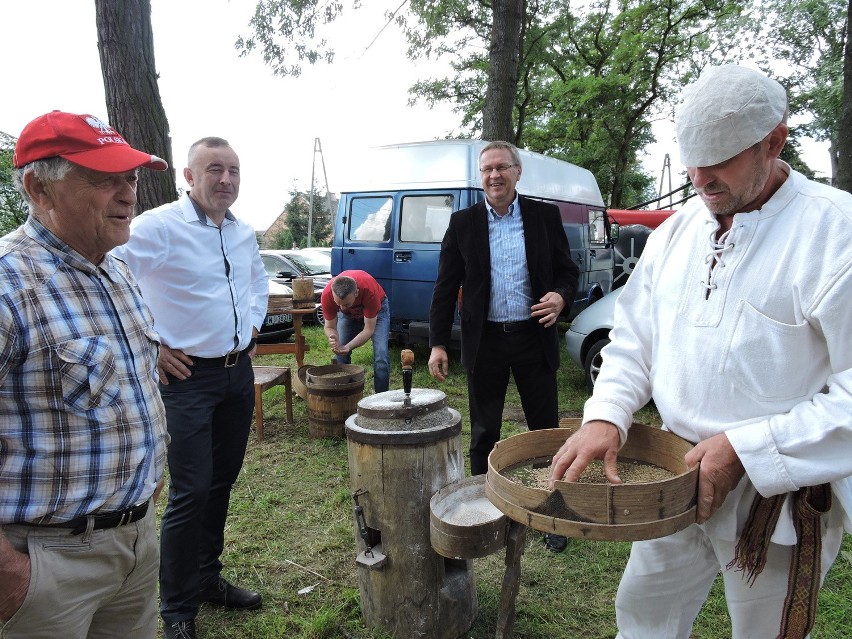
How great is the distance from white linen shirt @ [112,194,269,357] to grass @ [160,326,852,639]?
4.45 feet

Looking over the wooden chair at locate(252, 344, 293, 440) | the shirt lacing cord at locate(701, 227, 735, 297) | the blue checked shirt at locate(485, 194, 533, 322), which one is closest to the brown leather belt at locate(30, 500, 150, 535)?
the shirt lacing cord at locate(701, 227, 735, 297)

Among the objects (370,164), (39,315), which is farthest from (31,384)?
(370,164)

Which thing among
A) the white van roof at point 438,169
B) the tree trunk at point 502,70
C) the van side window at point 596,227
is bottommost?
the van side window at point 596,227

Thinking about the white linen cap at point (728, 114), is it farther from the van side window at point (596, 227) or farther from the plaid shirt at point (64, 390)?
the van side window at point (596, 227)

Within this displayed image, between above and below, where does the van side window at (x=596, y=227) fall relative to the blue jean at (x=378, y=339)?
above

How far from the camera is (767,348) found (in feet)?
4.76

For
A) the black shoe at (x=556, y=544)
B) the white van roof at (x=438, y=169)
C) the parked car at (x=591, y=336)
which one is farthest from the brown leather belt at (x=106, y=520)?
the white van roof at (x=438, y=169)

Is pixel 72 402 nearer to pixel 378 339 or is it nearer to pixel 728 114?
pixel 728 114

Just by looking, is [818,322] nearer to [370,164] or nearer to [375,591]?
[375,591]

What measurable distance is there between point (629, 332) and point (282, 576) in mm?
2422

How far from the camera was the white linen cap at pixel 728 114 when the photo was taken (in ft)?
4.58

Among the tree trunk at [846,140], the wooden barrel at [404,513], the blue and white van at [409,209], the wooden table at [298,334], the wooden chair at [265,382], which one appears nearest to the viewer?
the wooden barrel at [404,513]

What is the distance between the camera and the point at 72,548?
1.51m

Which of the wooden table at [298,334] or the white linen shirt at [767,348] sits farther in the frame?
the wooden table at [298,334]
